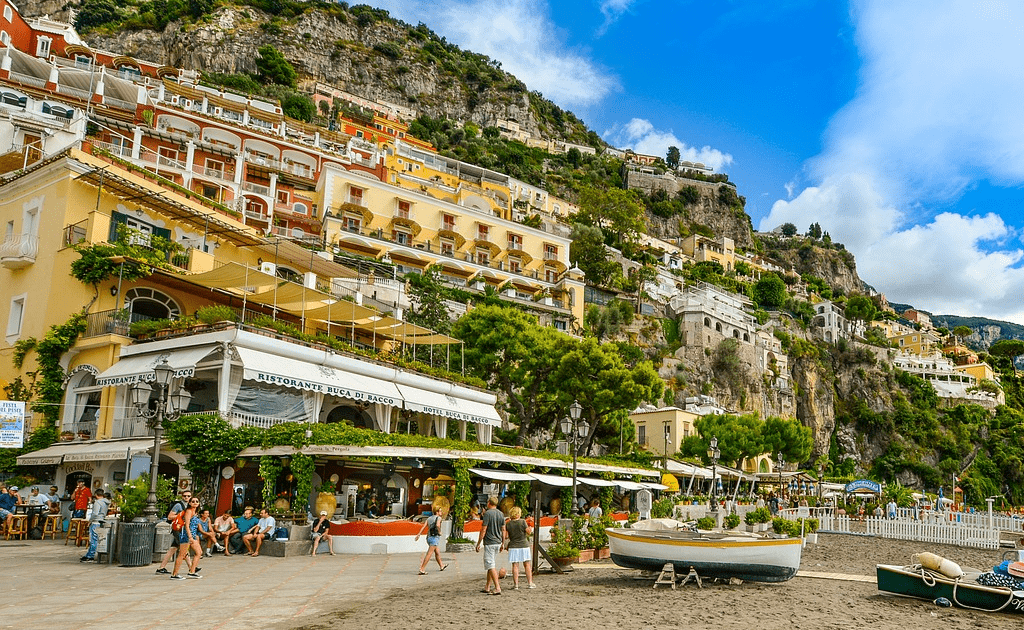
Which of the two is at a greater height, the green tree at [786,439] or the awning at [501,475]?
the green tree at [786,439]

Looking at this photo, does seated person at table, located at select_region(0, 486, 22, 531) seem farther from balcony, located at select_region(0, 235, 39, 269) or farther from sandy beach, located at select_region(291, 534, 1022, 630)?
sandy beach, located at select_region(291, 534, 1022, 630)

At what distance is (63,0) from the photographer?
284ft

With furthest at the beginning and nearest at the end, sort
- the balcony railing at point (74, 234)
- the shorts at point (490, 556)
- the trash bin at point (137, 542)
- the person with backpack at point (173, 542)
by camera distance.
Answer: the balcony railing at point (74, 234) → the trash bin at point (137, 542) → the person with backpack at point (173, 542) → the shorts at point (490, 556)

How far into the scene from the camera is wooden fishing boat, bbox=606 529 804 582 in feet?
40.9

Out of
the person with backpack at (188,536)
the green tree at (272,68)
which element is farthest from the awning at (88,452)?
the green tree at (272,68)

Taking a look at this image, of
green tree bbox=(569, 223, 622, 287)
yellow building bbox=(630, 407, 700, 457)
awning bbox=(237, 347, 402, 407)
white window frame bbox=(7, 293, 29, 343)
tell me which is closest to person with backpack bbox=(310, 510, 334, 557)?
awning bbox=(237, 347, 402, 407)

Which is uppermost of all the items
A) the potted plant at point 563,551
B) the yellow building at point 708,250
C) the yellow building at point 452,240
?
the yellow building at point 708,250

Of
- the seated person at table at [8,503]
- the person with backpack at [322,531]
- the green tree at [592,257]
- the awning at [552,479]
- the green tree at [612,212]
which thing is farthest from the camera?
the green tree at [612,212]

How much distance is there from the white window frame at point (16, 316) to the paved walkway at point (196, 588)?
10.6 metres

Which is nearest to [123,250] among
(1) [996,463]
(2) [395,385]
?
(2) [395,385]

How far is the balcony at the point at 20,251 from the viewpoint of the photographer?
24375mm

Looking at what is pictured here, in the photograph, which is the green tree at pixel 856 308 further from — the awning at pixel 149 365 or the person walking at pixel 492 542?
the person walking at pixel 492 542

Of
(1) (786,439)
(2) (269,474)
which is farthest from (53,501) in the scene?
(1) (786,439)

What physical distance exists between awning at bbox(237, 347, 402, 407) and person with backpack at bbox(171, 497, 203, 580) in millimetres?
9160
